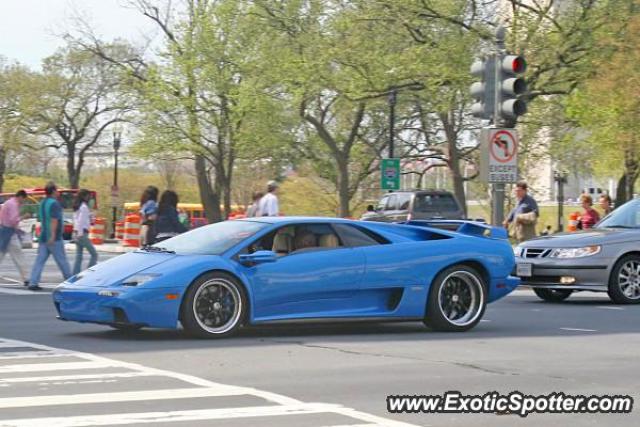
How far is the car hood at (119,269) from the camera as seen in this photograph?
12859 millimetres

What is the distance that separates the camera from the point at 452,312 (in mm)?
14266

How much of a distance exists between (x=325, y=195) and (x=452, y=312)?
53.7 m

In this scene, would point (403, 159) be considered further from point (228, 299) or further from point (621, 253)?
point (228, 299)

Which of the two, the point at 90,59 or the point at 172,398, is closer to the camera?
the point at 172,398

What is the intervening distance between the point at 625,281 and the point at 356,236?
6.22 metres

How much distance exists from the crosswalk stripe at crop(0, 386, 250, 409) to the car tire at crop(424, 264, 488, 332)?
482cm

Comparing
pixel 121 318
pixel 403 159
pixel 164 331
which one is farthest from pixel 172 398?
pixel 403 159

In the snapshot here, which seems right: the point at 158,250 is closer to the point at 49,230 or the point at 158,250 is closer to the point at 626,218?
the point at 49,230

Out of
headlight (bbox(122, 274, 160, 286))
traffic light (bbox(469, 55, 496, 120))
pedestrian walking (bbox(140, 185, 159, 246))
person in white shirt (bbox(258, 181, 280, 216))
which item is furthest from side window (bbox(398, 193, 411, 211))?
headlight (bbox(122, 274, 160, 286))

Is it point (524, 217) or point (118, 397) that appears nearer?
point (118, 397)

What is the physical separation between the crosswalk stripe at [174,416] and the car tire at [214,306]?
412 centimetres

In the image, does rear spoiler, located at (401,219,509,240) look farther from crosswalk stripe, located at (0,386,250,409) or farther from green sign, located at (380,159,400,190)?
green sign, located at (380,159,400,190)

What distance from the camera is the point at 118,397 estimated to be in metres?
9.09

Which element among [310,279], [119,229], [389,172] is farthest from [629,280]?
[119,229]
